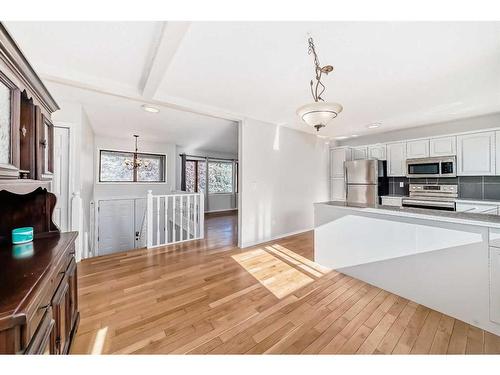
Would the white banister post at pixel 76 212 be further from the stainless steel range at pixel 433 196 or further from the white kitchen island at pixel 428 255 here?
the stainless steel range at pixel 433 196

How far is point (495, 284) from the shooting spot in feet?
5.33

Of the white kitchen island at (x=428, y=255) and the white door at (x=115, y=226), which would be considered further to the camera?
the white door at (x=115, y=226)

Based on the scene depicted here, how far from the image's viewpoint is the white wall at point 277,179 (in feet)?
12.5

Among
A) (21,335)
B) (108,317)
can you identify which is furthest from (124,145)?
(21,335)

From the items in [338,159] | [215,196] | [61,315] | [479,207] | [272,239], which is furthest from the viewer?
[215,196]

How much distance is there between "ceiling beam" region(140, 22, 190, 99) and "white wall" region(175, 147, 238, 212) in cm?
461

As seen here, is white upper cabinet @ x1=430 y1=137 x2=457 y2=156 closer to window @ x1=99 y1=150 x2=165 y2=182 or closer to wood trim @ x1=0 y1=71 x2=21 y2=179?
wood trim @ x1=0 y1=71 x2=21 y2=179

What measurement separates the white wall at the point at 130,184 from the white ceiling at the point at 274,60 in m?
2.95

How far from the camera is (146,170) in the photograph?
20.2ft

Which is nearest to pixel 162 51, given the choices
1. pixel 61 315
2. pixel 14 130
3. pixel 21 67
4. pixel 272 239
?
pixel 21 67

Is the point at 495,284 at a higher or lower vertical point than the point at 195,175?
lower

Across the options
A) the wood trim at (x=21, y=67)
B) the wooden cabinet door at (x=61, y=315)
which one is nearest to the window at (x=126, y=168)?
the wood trim at (x=21, y=67)

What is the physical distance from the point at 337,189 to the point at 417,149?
1.79 metres

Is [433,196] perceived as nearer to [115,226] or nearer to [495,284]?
[495,284]
